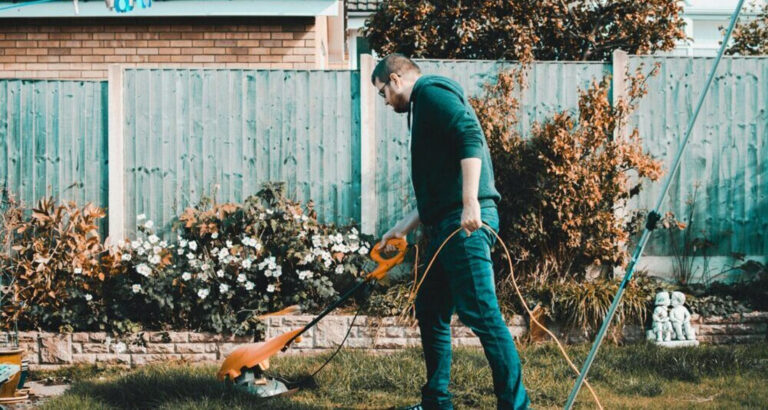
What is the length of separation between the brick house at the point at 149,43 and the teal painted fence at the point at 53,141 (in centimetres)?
219

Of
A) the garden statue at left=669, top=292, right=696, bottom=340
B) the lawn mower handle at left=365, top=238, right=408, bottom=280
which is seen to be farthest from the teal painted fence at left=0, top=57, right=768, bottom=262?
the lawn mower handle at left=365, top=238, right=408, bottom=280

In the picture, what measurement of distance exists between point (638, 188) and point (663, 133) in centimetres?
59

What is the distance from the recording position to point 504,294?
19.9 ft

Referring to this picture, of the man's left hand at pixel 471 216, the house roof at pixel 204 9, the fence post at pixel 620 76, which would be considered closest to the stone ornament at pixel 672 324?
the fence post at pixel 620 76

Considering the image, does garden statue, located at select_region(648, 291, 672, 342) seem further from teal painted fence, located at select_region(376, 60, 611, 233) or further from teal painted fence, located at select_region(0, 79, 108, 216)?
teal painted fence, located at select_region(0, 79, 108, 216)

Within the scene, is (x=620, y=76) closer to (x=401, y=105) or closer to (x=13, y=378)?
(x=401, y=105)

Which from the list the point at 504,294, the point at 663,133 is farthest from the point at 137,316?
the point at 663,133

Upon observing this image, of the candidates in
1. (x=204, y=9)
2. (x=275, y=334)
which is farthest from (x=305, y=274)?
(x=204, y=9)

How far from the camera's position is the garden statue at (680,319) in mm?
5742

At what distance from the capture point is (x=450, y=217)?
145 inches

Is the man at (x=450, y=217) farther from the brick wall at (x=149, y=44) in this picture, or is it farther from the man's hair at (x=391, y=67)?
the brick wall at (x=149, y=44)

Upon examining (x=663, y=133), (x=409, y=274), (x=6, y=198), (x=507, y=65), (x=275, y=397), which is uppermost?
(x=507, y=65)

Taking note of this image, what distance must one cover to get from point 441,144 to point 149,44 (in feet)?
19.6

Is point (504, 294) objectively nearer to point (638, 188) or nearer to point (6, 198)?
point (638, 188)
